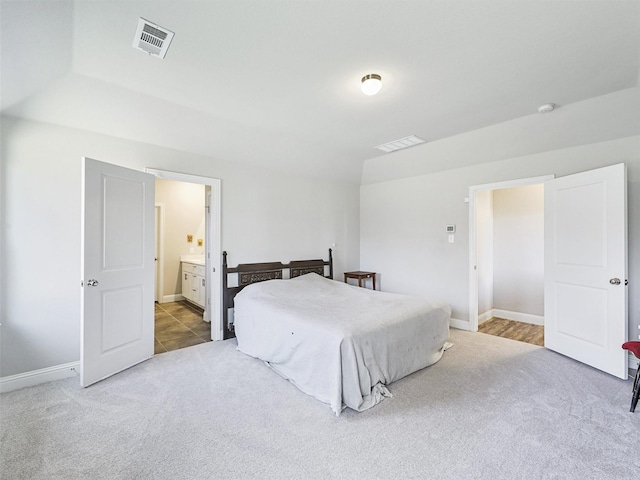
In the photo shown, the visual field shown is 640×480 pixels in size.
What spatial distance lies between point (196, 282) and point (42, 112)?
3.45 m

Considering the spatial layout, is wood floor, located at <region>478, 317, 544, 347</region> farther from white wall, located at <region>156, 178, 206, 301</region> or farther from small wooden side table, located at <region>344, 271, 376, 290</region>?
white wall, located at <region>156, 178, 206, 301</region>

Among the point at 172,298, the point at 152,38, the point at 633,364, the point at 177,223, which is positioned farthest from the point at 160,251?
the point at 633,364

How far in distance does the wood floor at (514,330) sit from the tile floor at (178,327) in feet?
13.6

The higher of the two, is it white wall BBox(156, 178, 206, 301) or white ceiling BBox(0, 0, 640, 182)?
white ceiling BBox(0, 0, 640, 182)

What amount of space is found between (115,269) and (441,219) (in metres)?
4.42

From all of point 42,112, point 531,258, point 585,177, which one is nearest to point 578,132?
point 585,177

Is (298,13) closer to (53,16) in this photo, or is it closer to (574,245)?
(53,16)

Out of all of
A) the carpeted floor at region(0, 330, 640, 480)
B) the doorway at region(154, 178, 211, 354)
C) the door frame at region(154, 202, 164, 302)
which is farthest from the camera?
the door frame at region(154, 202, 164, 302)

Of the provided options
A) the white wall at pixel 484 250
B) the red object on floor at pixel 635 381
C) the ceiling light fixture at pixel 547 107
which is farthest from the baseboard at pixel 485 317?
the ceiling light fixture at pixel 547 107

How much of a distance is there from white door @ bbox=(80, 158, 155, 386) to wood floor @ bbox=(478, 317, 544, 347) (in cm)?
461

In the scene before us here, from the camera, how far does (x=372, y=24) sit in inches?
72.9

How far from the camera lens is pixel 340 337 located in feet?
7.66

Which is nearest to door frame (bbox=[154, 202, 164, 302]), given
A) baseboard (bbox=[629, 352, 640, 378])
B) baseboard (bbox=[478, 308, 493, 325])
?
baseboard (bbox=[478, 308, 493, 325])

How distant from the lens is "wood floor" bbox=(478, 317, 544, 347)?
4012 millimetres
